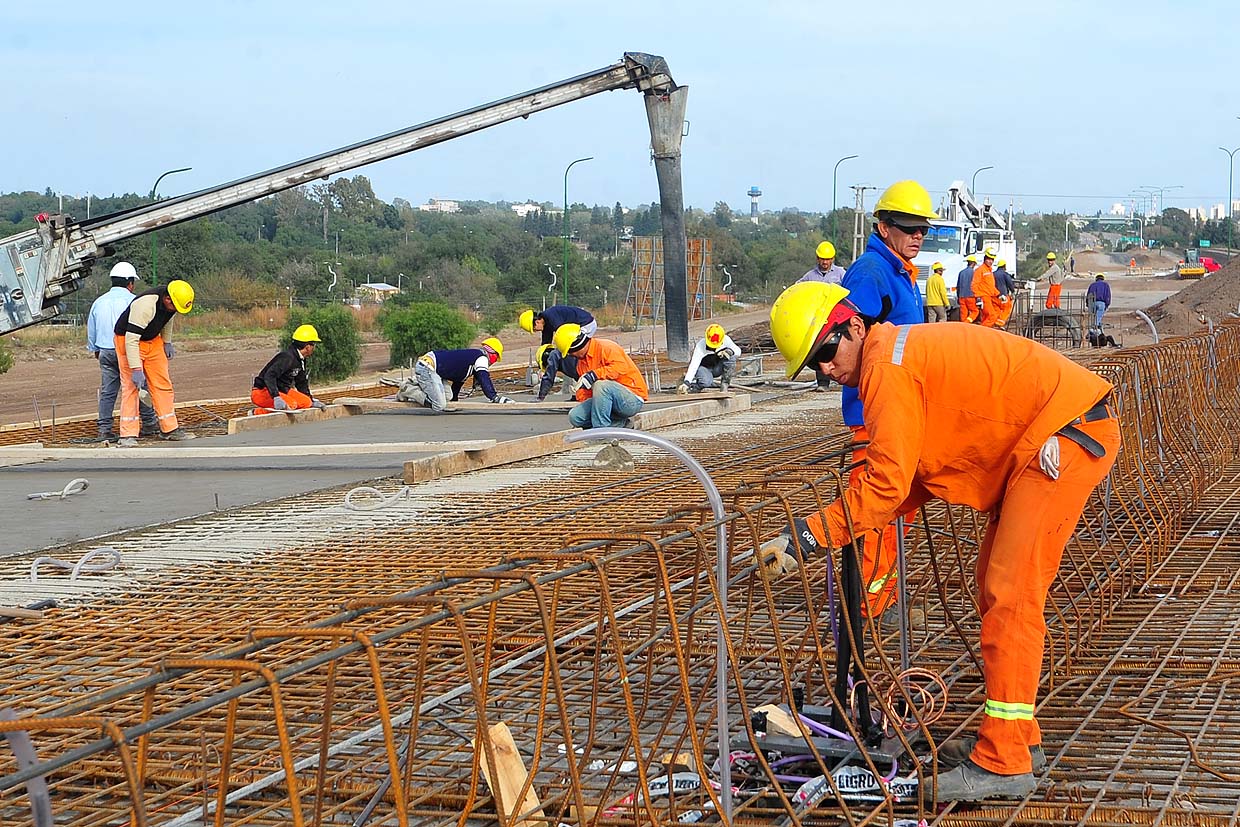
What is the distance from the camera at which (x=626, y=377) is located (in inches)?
387

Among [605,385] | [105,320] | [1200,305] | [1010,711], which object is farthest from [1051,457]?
[1200,305]

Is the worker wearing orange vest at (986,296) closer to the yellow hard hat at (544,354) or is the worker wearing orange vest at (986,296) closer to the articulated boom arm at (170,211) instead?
the articulated boom arm at (170,211)

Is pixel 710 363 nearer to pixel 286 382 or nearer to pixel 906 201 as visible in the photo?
pixel 286 382

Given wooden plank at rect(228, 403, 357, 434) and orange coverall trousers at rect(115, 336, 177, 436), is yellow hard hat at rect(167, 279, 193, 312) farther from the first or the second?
wooden plank at rect(228, 403, 357, 434)

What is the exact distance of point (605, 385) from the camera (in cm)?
966

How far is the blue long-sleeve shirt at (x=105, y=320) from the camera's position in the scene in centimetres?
1145

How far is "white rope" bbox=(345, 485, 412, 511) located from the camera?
7746 millimetres

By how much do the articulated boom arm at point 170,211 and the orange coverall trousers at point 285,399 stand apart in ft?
6.22

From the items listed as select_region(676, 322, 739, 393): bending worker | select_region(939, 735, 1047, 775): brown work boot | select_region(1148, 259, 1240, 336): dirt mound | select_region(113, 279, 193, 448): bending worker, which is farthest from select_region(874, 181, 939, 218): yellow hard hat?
select_region(1148, 259, 1240, 336): dirt mound

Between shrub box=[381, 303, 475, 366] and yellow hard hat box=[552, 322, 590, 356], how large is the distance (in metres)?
12.4

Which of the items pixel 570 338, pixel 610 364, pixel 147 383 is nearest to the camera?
pixel 610 364

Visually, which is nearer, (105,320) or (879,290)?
(879,290)

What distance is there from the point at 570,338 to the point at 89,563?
4695mm

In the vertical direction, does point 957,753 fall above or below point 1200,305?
above
